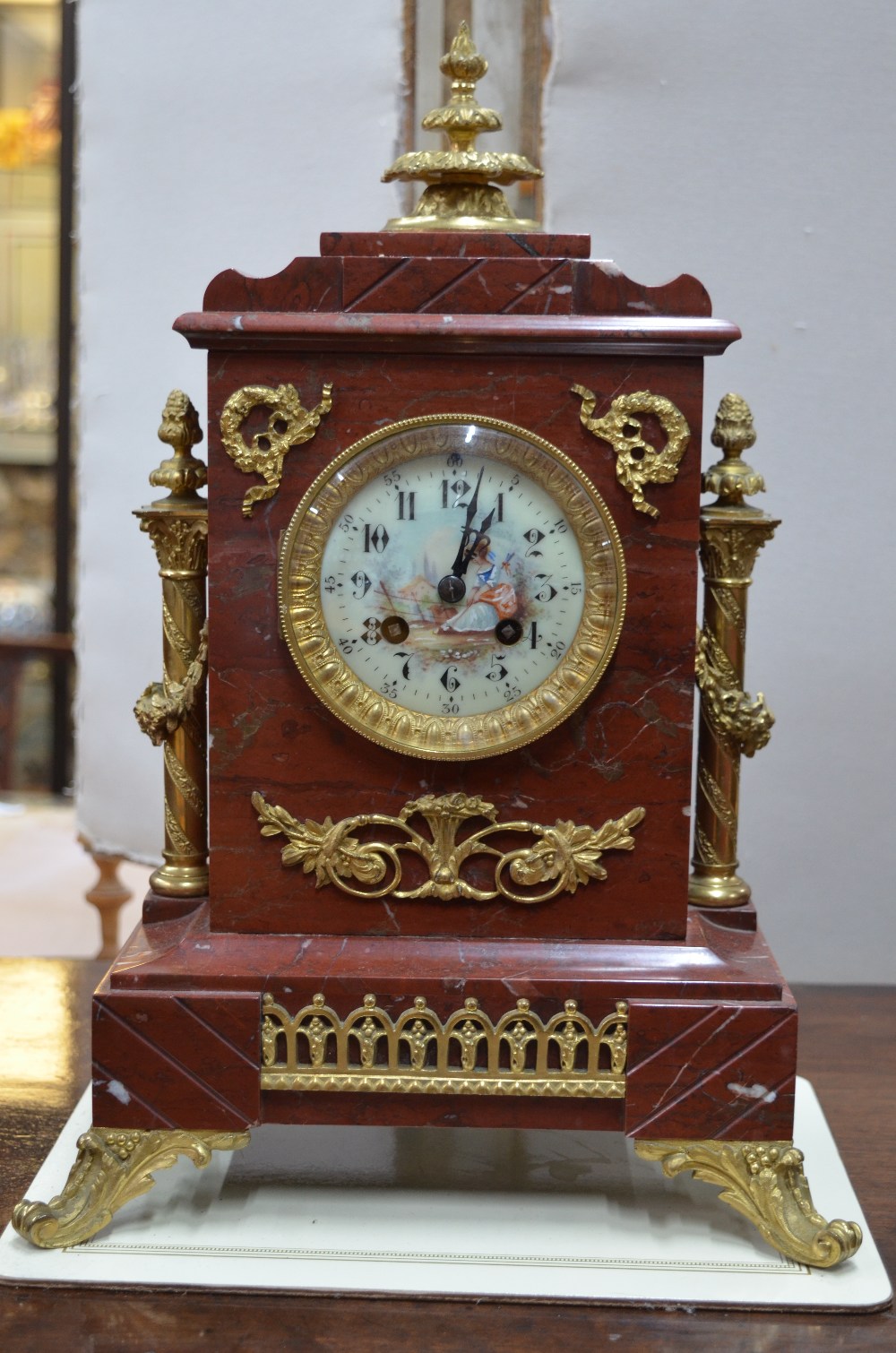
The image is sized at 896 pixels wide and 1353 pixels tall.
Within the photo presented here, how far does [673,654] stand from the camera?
1150mm

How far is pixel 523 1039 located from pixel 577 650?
284mm

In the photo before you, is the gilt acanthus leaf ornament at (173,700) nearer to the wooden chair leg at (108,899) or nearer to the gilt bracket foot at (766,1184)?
the gilt bracket foot at (766,1184)

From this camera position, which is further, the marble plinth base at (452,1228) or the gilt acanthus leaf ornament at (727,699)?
the gilt acanthus leaf ornament at (727,699)

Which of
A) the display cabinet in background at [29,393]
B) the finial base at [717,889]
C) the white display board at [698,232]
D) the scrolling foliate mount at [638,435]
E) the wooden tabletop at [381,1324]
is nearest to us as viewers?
the wooden tabletop at [381,1324]

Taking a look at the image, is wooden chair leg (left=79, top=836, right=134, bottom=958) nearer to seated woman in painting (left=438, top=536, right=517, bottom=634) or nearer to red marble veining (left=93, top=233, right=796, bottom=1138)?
red marble veining (left=93, top=233, right=796, bottom=1138)

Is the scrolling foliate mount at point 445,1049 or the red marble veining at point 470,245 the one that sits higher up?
the red marble veining at point 470,245

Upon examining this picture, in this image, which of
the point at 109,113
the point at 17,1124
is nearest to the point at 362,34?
the point at 109,113

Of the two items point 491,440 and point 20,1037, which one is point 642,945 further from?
point 20,1037

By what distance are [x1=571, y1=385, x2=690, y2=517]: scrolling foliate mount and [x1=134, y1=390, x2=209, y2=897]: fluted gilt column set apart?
0.30 metres

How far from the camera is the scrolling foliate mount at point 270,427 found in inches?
44.2

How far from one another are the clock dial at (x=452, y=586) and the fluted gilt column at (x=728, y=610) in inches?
3.9

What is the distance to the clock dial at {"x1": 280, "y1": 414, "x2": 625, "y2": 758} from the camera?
1119 mm

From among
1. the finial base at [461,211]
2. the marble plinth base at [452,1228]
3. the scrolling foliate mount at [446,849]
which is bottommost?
the marble plinth base at [452,1228]

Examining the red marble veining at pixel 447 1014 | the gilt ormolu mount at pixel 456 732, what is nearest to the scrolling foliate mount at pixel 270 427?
the gilt ormolu mount at pixel 456 732
